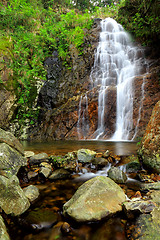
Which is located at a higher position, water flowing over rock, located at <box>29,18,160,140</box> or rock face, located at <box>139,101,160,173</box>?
water flowing over rock, located at <box>29,18,160,140</box>

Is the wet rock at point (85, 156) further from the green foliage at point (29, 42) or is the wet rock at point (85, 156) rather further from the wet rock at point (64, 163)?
the green foliage at point (29, 42)

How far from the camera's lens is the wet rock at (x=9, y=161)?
290 centimetres

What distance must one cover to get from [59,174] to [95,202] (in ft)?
5.66

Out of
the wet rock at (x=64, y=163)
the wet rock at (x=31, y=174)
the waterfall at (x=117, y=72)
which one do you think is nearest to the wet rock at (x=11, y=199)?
the wet rock at (x=31, y=174)

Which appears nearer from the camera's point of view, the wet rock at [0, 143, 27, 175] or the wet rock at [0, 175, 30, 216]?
the wet rock at [0, 175, 30, 216]

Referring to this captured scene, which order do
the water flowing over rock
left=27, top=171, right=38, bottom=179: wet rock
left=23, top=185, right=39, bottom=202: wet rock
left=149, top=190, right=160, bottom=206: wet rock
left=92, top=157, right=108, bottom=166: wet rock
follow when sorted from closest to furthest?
left=149, top=190, right=160, bottom=206: wet rock < left=23, top=185, right=39, bottom=202: wet rock < left=27, top=171, right=38, bottom=179: wet rock < left=92, top=157, right=108, bottom=166: wet rock < the water flowing over rock

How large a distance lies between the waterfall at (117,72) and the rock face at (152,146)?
5597mm

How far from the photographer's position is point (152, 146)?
334cm

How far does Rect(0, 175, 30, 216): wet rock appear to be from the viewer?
6.73 feet

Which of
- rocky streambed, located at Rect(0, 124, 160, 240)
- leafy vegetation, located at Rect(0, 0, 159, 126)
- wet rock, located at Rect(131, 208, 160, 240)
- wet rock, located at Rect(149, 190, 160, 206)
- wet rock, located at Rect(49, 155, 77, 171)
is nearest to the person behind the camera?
wet rock, located at Rect(131, 208, 160, 240)

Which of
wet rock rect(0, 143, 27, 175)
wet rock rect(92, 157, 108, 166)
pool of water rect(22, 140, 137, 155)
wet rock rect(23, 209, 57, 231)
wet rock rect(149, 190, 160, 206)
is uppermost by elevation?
wet rock rect(0, 143, 27, 175)

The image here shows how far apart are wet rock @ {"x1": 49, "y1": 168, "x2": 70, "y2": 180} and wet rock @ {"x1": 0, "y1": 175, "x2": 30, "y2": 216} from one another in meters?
1.29

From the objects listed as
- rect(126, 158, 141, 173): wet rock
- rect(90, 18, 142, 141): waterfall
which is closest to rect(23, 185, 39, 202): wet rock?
rect(126, 158, 141, 173): wet rock

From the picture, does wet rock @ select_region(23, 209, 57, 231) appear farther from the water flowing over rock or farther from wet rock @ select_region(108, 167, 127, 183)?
the water flowing over rock
